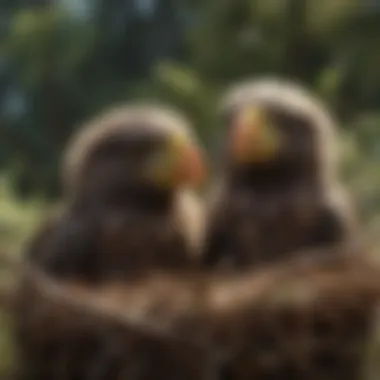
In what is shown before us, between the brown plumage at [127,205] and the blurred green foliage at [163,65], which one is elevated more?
the blurred green foliage at [163,65]

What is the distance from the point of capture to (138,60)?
1.90 metres

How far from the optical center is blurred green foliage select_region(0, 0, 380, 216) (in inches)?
60.2

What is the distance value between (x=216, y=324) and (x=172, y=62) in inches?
28.6

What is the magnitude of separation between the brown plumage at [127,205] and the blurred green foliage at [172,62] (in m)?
0.16

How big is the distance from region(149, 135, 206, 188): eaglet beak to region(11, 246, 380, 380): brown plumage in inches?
7.1

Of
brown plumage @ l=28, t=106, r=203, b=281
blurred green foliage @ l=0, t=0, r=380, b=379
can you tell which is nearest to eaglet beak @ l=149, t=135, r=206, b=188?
brown plumage @ l=28, t=106, r=203, b=281

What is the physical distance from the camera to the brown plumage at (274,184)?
1318 mm

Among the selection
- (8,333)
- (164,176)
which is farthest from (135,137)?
(8,333)

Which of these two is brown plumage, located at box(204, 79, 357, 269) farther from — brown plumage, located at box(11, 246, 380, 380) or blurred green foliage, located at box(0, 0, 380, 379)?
brown plumage, located at box(11, 246, 380, 380)

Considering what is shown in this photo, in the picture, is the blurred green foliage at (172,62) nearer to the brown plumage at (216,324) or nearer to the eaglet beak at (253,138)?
the eaglet beak at (253,138)

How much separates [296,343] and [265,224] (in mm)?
233

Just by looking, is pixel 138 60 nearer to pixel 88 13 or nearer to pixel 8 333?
pixel 88 13

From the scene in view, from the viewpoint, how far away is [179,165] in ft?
4.28

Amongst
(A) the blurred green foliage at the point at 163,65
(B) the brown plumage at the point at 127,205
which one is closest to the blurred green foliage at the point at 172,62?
(A) the blurred green foliage at the point at 163,65
